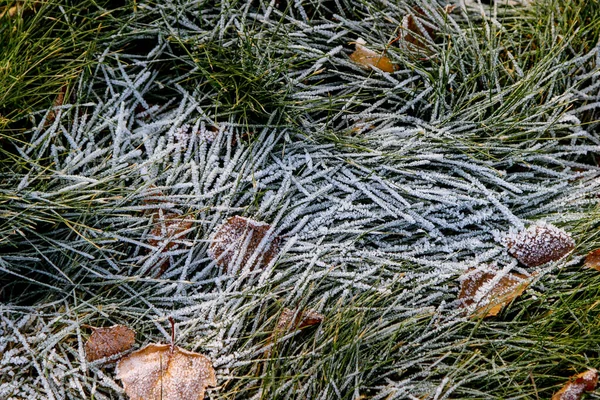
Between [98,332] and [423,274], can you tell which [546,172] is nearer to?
[423,274]

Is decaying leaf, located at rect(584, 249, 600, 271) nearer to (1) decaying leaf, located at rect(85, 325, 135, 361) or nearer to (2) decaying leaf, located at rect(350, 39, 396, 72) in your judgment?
(2) decaying leaf, located at rect(350, 39, 396, 72)

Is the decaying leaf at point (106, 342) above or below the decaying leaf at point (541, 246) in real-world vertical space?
below

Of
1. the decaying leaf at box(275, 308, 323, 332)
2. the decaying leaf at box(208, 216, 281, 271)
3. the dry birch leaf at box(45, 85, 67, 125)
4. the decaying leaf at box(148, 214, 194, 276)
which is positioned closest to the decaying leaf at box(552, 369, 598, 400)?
the decaying leaf at box(275, 308, 323, 332)

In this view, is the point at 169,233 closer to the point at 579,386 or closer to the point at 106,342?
the point at 106,342

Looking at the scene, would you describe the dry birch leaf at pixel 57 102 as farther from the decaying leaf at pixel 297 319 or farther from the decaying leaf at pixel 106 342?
the decaying leaf at pixel 297 319

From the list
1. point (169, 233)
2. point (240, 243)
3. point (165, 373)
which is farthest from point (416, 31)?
point (165, 373)

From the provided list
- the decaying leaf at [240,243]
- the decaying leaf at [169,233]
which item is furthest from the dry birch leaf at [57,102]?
the decaying leaf at [240,243]
